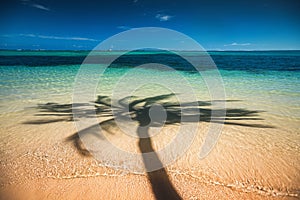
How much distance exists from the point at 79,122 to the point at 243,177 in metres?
4.27

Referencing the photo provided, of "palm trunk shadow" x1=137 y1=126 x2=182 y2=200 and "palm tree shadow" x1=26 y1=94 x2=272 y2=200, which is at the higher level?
"palm tree shadow" x1=26 y1=94 x2=272 y2=200

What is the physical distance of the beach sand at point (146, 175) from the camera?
2.66 meters

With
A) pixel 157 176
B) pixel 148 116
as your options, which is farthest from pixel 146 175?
pixel 148 116

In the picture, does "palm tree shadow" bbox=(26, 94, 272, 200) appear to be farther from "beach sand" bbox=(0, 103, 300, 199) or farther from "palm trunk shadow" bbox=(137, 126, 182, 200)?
"beach sand" bbox=(0, 103, 300, 199)

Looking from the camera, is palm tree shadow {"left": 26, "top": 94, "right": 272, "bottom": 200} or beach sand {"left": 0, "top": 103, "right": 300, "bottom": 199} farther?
palm tree shadow {"left": 26, "top": 94, "right": 272, "bottom": 200}

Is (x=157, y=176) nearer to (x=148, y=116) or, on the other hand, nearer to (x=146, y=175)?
(x=146, y=175)

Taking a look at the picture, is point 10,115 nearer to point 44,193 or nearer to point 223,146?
point 44,193

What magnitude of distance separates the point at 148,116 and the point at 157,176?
2.78m

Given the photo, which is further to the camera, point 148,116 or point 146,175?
point 148,116

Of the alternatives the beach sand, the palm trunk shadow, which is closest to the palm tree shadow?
the palm trunk shadow

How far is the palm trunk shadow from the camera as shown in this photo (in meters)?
2.60

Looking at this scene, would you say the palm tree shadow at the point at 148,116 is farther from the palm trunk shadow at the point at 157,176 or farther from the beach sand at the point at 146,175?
the beach sand at the point at 146,175

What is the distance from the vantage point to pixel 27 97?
7.60 meters

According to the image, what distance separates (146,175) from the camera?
9.90 feet
